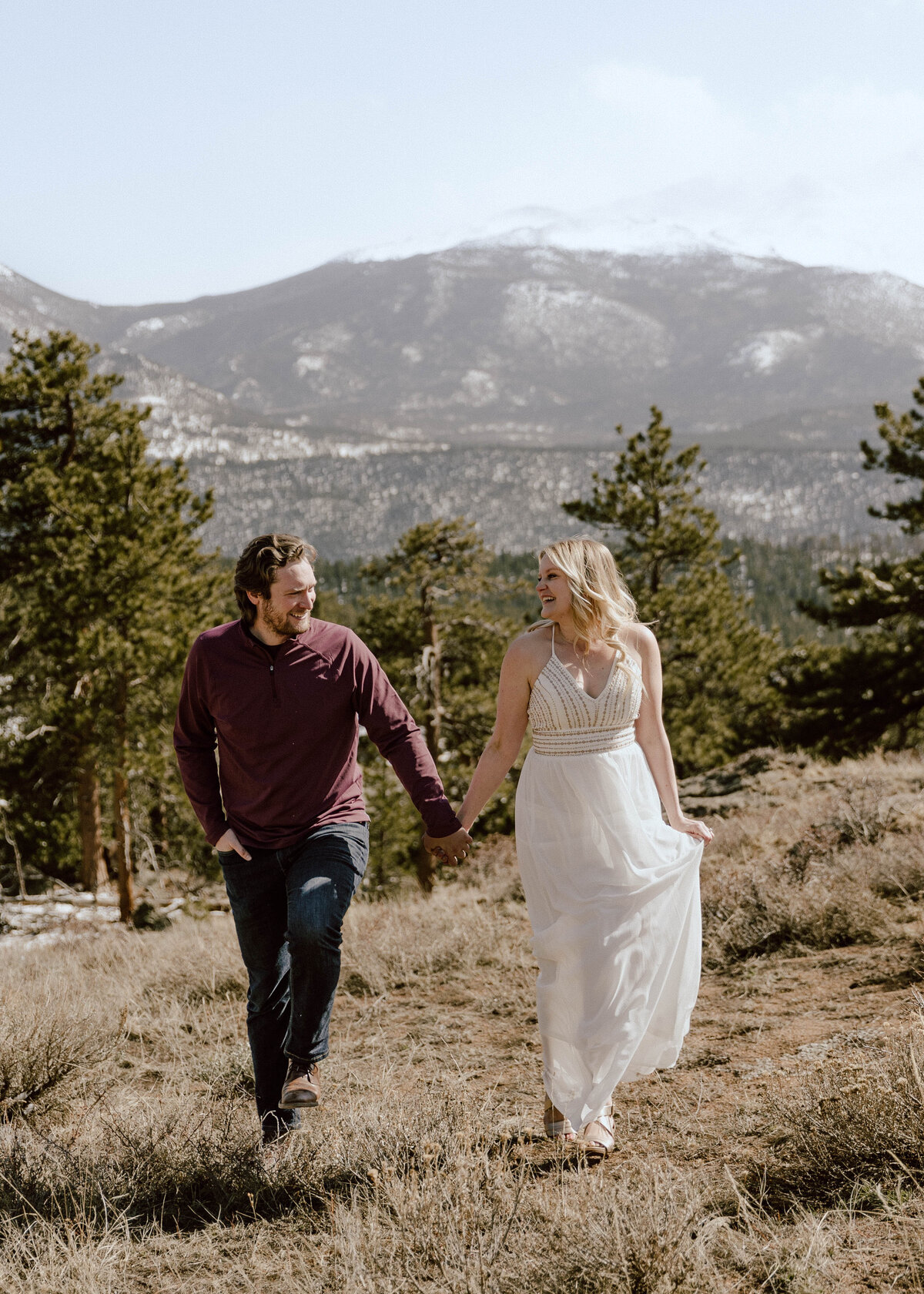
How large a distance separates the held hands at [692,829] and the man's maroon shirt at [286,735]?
84 cm

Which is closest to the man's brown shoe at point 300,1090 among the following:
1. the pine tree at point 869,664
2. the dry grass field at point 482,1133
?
the dry grass field at point 482,1133

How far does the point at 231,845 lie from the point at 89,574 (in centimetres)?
1384

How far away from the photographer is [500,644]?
27.8 m

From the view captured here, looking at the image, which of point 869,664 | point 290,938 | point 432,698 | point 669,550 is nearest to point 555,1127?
point 290,938

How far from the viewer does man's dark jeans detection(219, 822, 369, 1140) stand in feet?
11.8

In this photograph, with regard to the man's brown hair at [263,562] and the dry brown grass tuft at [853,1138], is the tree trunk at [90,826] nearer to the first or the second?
the man's brown hair at [263,562]

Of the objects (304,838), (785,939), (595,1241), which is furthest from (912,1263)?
(785,939)

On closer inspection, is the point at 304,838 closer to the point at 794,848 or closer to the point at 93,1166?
the point at 93,1166

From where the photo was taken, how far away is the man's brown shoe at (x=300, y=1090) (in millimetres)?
3582

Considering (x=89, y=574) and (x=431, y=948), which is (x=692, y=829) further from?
(x=89, y=574)

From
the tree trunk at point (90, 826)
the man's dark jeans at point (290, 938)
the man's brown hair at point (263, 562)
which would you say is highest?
the man's brown hair at point (263, 562)

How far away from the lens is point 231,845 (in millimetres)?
3717

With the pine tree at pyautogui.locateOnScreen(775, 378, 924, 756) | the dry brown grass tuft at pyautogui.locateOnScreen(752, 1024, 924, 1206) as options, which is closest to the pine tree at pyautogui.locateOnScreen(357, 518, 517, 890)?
the pine tree at pyautogui.locateOnScreen(775, 378, 924, 756)

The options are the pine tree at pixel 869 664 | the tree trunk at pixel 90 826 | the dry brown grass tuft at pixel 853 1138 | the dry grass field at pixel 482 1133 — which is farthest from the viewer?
the pine tree at pixel 869 664
